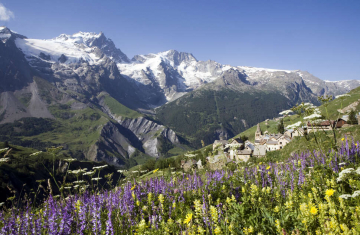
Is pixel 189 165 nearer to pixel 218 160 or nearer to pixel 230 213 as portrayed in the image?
pixel 218 160

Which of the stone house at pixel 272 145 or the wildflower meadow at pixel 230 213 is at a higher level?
the wildflower meadow at pixel 230 213

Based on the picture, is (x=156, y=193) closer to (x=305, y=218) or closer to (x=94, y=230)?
(x=94, y=230)

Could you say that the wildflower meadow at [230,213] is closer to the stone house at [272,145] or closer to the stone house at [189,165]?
the stone house at [189,165]

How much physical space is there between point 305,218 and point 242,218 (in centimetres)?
199

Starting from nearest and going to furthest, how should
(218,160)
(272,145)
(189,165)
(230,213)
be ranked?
(230,213), (218,160), (189,165), (272,145)

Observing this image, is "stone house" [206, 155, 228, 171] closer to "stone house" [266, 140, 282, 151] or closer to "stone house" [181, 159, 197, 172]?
"stone house" [181, 159, 197, 172]

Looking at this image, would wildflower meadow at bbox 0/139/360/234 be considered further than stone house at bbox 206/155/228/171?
No

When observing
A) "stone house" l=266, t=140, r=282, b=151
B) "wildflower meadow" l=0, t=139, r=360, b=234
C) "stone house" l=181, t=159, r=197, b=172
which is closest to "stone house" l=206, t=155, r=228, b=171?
"stone house" l=181, t=159, r=197, b=172

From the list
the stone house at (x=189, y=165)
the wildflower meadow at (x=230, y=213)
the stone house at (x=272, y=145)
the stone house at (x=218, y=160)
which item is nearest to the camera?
the wildflower meadow at (x=230, y=213)

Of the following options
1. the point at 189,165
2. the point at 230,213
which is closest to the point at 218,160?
the point at 230,213

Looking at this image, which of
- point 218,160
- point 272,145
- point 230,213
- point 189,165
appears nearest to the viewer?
point 230,213

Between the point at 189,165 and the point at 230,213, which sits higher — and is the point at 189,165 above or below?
below

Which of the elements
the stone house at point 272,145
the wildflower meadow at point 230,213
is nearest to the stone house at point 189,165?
the wildflower meadow at point 230,213

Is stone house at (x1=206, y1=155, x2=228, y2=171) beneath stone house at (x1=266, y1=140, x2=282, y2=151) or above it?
above
